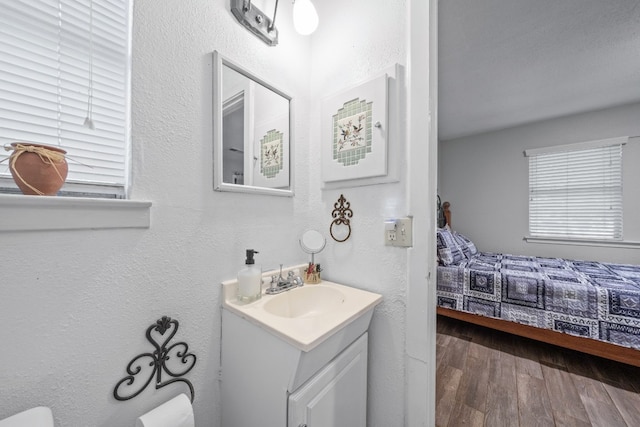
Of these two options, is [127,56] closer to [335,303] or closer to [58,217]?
[58,217]

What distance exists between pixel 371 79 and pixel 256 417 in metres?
1.40

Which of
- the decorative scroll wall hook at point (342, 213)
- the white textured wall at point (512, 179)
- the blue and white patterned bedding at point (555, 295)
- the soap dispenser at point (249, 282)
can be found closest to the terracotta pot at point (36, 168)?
the soap dispenser at point (249, 282)

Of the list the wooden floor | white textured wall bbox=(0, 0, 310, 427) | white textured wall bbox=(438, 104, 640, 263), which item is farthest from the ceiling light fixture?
white textured wall bbox=(438, 104, 640, 263)

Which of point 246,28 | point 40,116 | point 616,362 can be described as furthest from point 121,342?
A: point 616,362

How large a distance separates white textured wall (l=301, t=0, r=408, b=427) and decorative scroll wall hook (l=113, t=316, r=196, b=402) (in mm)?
703

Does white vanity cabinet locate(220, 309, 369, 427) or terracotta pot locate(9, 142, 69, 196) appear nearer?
terracotta pot locate(9, 142, 69, 196)

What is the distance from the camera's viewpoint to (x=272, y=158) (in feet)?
3.72

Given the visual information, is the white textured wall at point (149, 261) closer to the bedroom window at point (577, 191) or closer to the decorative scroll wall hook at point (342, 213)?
the decorative scroll wall hook at point (342, 213)

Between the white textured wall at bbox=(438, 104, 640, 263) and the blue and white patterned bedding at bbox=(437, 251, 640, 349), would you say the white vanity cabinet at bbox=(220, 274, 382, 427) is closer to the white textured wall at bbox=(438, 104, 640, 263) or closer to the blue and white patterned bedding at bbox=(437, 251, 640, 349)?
the blue and white patterned bedding at bbox=(437, 251, 640, 349)

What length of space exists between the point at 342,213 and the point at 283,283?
444 millimetres

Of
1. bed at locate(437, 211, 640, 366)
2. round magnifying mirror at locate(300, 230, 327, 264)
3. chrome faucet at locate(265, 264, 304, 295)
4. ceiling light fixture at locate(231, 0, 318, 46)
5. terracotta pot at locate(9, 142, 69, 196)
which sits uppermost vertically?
ceiling light fixture at locate(231, 0, 318, 46)

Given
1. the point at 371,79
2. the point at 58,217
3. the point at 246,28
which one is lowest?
the point at 58,217

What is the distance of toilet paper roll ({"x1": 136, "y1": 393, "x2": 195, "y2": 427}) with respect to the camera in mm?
648

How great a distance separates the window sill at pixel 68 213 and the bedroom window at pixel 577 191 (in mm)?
4454
